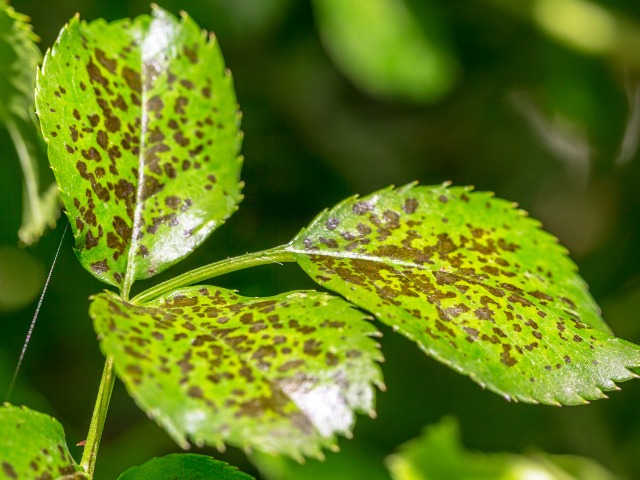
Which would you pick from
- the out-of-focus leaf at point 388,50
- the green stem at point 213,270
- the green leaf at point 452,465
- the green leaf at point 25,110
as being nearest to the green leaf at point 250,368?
the green stem at point 213,270

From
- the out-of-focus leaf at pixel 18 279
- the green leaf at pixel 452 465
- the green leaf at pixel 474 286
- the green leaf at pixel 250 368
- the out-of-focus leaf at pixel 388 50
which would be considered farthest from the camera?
the out-of-focus leaf at pixel 388 50

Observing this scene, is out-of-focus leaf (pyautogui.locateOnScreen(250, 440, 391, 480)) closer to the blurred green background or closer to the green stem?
the blurred green background

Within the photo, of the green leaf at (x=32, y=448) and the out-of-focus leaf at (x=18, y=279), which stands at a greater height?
the green leaf at (x=32, y=448)

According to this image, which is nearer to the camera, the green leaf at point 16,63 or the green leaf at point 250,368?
the green leaf at point 250,368

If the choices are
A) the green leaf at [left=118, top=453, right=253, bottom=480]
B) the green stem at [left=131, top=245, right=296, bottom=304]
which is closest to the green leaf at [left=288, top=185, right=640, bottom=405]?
the green stem at [left=131, top=245, right=296, bottom=304]

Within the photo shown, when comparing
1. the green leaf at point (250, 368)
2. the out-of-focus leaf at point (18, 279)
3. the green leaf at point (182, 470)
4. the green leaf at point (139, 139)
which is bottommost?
the out-of-focus leaf at point (18, 279)

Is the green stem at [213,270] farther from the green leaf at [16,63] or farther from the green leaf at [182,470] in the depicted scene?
the green leaf at [16,63]

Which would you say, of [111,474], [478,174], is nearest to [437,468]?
[111,474]
